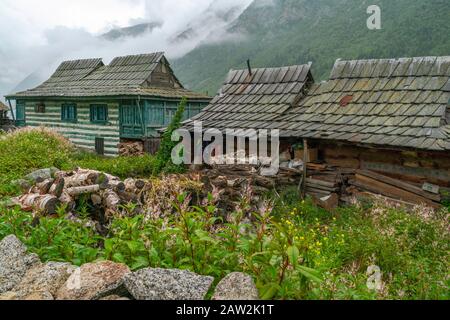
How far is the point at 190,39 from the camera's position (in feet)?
406

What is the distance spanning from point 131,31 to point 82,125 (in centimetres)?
16023

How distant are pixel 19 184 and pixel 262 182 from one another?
612 cm

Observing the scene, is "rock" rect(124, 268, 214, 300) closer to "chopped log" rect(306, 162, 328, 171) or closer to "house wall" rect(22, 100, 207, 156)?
"chopped log" rect(306, 162, 328, 171)

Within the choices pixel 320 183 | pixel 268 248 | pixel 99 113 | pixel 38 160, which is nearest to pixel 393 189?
pixel 320 183

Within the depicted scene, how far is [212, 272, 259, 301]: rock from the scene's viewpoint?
11.3ft

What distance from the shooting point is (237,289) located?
349 centimetres

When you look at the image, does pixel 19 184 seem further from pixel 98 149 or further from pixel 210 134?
pixel 98 149

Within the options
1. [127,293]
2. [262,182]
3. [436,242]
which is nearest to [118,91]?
[262,182]

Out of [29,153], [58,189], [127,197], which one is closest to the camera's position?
[58,189]

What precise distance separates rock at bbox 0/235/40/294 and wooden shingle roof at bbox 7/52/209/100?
60.1 feet

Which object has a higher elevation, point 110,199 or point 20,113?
point 20,113

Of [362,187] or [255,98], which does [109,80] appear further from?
[362,187]

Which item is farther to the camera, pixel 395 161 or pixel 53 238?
pixel 395 161

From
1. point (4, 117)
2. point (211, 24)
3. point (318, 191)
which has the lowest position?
point (318, 191)
